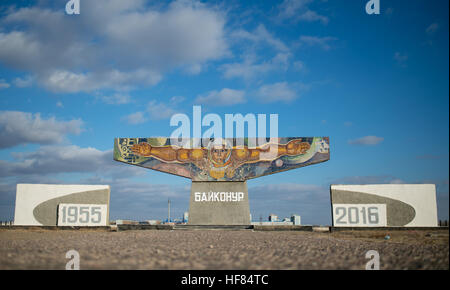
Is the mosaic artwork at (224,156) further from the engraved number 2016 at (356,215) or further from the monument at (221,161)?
the engraved number 2016 at (356,215)

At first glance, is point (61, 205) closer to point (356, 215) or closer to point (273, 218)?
point (356, 215)

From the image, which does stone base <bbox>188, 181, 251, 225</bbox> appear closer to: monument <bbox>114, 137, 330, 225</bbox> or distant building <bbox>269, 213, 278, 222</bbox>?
monument <bbox>114, 137, 330, 225</bbox>

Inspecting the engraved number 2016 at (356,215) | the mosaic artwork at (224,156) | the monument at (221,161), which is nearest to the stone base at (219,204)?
the monument at (221,161)

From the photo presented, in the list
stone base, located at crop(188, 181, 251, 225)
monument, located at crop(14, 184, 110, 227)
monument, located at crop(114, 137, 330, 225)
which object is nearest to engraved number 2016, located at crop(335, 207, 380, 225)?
monument, located at crop(114, 137, 330, 225)

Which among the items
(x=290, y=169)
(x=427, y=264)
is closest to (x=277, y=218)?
(x=290, y=169)

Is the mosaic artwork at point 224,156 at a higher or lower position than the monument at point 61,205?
higher

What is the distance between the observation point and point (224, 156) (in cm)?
3188

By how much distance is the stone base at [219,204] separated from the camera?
3098cm

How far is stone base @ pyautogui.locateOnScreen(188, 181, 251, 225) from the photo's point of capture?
102 ft

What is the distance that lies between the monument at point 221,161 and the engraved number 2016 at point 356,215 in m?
6.20
